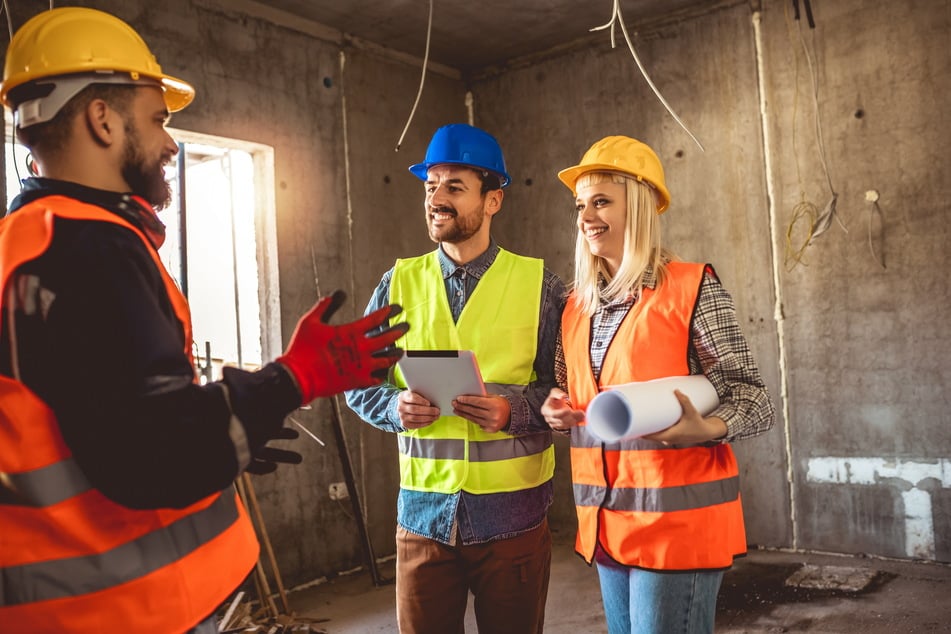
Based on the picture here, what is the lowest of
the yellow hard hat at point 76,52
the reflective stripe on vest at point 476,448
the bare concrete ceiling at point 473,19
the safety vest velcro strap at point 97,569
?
the safety vest velcro strap at point 97,569

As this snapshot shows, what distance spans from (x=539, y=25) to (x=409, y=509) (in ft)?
12.7

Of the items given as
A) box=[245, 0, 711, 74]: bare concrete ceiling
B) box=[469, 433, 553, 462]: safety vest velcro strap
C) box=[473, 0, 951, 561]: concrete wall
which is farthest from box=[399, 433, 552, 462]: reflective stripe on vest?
box=[245, 0, 711, 74]: bare concrete ceiling

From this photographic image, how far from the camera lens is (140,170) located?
137 centimetres

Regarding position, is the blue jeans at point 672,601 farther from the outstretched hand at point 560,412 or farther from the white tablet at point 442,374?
the white tablet at point 442,374

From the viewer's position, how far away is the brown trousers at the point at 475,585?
6.82ft

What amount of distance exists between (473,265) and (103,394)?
1345mm

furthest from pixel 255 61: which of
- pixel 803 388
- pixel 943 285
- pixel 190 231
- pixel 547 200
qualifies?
pixel 943 285

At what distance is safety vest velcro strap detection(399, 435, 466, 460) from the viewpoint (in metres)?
2.14

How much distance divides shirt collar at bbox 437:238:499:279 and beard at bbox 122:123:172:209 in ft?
3.42

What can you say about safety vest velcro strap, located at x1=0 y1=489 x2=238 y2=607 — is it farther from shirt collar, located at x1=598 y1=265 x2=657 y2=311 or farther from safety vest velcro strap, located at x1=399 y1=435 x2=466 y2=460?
shirt collar, located at x1=598 y1=265 x2=657 y2=311

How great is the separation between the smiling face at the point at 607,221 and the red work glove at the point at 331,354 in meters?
0.84

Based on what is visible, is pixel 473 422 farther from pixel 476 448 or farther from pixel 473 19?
pixel 473 19

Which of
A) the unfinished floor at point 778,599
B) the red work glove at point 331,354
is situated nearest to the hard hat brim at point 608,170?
the red work glove at point 331,354

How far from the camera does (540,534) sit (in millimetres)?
2168
